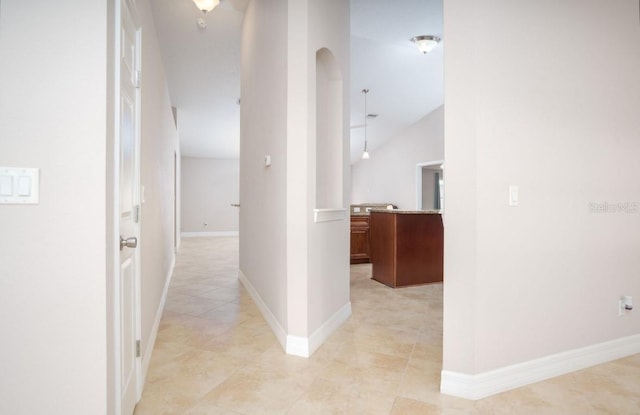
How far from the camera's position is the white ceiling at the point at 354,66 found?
3912 mm

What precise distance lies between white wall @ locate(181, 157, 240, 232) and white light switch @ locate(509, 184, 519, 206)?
392 inches

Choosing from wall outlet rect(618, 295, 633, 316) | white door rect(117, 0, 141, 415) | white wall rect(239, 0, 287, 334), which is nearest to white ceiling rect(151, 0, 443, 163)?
white wall rect(239, 0, 287, 334)

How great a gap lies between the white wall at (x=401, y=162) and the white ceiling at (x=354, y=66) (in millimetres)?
278

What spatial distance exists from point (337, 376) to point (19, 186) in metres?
1.80

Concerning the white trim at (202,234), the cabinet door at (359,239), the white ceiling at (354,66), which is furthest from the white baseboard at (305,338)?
the white trim at (202,234)

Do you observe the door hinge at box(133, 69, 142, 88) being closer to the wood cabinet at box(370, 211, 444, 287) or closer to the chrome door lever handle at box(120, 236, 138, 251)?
the chrome door lever handle at box(120, 236, 138, 251)

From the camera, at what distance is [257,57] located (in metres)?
3.38

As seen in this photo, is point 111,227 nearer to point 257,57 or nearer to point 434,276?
point 257,57

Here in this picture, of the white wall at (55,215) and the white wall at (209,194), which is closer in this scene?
the white wall at (55,215)

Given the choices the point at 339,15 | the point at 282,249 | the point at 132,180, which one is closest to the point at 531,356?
the point at 282,249

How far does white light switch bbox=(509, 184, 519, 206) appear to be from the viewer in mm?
1959

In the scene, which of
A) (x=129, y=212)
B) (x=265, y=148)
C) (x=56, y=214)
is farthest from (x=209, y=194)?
(x=56, y=214)

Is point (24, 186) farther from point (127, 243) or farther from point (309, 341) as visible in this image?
point (309, 341)

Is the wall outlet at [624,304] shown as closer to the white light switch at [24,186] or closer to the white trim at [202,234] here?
the white light switch at [24,186]
